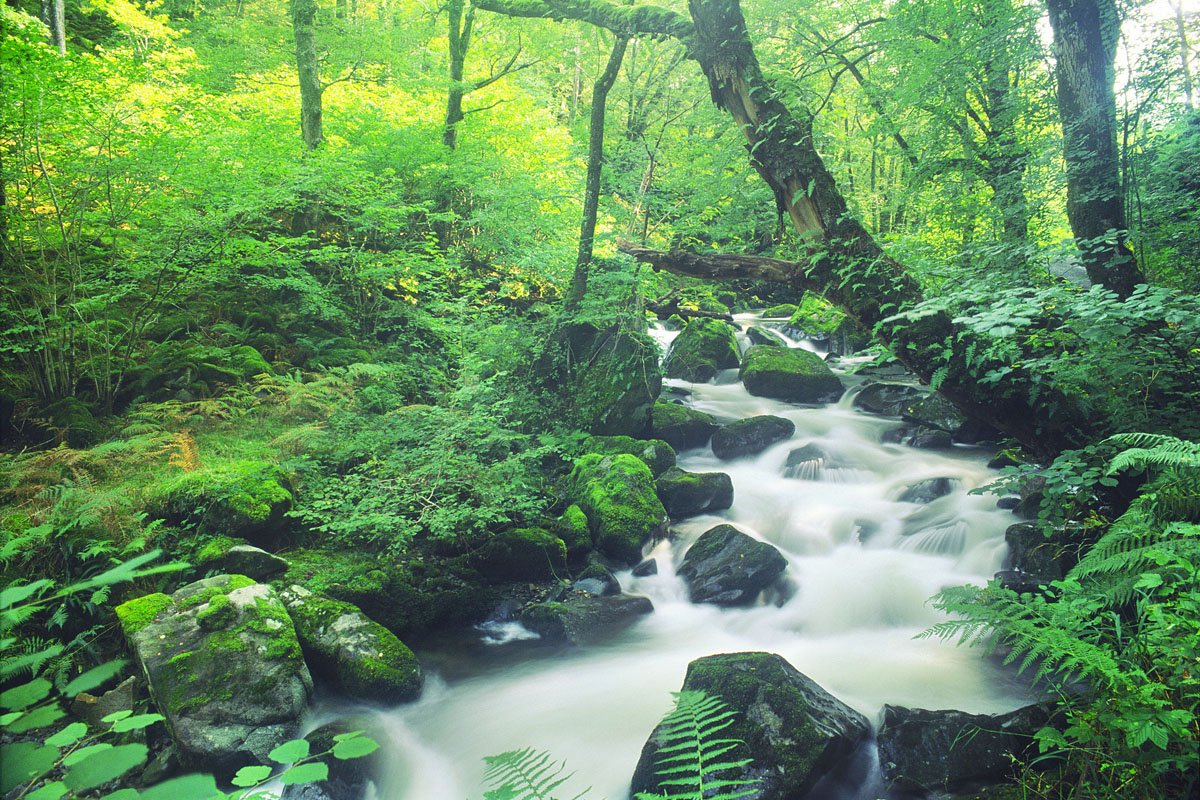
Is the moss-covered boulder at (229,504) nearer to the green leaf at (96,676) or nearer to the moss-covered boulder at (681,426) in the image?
the green leaf at (96,676)

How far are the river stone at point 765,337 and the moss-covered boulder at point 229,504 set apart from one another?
10.6m

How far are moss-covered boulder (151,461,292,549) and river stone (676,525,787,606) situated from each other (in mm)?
4319

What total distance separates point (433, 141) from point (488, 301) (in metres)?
3.20

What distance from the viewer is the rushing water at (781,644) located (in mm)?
4250

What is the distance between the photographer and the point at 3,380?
20.7 ft

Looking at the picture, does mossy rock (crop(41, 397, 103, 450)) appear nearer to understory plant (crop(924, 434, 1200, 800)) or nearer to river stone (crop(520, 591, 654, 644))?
river stone (crop(520, 591, 654, 644))

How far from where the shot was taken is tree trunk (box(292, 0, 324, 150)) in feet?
33.4

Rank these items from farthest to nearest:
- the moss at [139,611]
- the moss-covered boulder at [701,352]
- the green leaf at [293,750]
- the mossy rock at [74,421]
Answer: the moss-covered boulder at [701,352] → the mossy rock at [74,421] → the moss at [139,611] → the green leaf at [293,750]

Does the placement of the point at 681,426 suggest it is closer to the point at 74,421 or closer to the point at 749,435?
the point at 749,435

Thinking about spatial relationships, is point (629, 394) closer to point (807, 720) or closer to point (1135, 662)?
point (807, 720)

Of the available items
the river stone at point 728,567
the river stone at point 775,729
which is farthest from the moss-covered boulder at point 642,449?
the river stone at point 775,729

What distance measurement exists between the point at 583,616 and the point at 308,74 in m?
10.5

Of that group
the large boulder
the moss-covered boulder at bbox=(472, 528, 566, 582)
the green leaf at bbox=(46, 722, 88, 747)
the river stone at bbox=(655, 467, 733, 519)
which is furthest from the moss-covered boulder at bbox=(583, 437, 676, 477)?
the green leaf at bbox=(46, 722, 88, 747)

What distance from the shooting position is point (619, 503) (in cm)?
698
